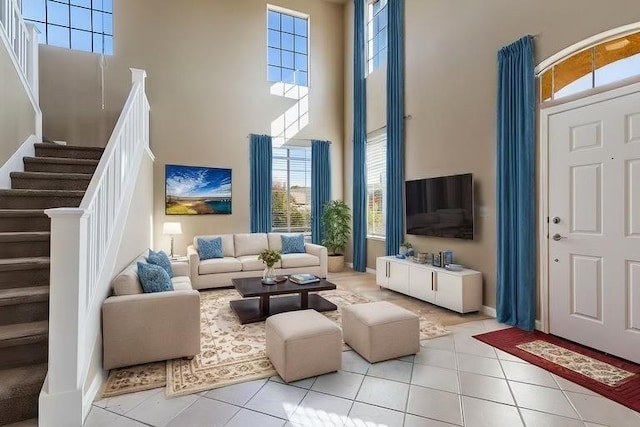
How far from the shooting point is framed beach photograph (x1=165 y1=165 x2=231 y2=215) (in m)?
6.41

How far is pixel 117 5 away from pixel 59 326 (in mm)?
6233

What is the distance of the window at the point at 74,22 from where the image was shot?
5684mm

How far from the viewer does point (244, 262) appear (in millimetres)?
5785

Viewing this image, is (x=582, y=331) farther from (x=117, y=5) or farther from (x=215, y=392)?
(x=117, y=5)

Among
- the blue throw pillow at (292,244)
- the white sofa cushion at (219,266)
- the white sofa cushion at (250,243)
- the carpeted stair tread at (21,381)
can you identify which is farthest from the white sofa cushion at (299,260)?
the carpeted stair tread at (21,381)

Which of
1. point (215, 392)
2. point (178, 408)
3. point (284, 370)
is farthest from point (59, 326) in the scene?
point (284, 370)

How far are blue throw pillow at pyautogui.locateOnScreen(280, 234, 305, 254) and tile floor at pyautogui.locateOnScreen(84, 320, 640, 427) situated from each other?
3751 mm

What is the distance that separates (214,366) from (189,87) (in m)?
5.48

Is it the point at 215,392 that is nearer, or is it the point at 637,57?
the point at 215,392

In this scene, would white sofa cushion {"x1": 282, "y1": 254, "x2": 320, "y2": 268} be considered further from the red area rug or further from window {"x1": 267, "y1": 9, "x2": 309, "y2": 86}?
window {"x1": 267, "y1": 9, "x2": 309, "y2": 86}

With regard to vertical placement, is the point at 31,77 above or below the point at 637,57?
above

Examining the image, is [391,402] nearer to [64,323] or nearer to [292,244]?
[64,323]

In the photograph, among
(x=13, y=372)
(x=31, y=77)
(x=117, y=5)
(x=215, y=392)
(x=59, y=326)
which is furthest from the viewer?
(x=117, y=5)

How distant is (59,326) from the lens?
79.7 inches
